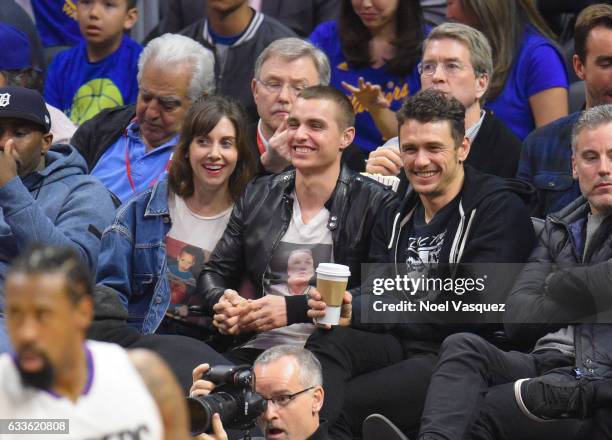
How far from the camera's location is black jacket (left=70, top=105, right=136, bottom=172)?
6.07m

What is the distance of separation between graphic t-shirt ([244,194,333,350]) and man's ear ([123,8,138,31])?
2.62 meters

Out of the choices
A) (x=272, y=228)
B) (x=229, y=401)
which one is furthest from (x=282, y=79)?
(x=229, y=401)

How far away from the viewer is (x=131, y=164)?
590 centimetres

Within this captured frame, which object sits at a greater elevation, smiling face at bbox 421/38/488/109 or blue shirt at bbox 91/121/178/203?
smiling face at bbox 421/38/488/109

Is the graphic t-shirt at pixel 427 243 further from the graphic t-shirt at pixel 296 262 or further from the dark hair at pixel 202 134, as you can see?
the dark hair at pixel 202 134

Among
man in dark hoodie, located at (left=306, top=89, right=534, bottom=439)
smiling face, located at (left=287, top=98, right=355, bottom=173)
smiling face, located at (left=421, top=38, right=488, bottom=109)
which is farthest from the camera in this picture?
smiling face, located at (left=421, top=38, right=488, bottom=109)

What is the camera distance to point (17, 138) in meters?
4.99

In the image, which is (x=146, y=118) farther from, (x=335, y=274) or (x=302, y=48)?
(x=335, y=274)

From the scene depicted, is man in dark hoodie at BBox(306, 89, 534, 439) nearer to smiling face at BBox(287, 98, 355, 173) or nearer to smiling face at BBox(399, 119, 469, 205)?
smiling face at BBox(399, 119, 469, 205)

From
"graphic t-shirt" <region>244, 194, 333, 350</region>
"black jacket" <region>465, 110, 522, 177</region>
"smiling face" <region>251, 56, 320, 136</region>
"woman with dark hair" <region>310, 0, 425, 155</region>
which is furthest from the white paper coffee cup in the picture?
"woman with dark hair" <region>310, 0, 425, 155</region>

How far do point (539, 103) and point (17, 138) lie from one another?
96.7 inches

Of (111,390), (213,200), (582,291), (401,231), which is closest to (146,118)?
(213,200)

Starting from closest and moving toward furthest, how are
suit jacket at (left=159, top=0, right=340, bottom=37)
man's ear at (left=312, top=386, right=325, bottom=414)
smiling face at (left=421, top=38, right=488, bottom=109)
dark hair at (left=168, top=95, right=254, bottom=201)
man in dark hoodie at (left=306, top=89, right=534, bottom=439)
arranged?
man's ear at (left=312, top=386, right=325, bottom=414), man in dark hoodie at (left=306, top=89, right=534, bottom=439), dark hair at (left=168, top=95, right=254, bottom=201), smiling face at (left=421, top=38, right=488, bottom=109), suit jacket at (left=159, top=0, right=340, bottom=37)

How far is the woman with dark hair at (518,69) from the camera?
586cm
